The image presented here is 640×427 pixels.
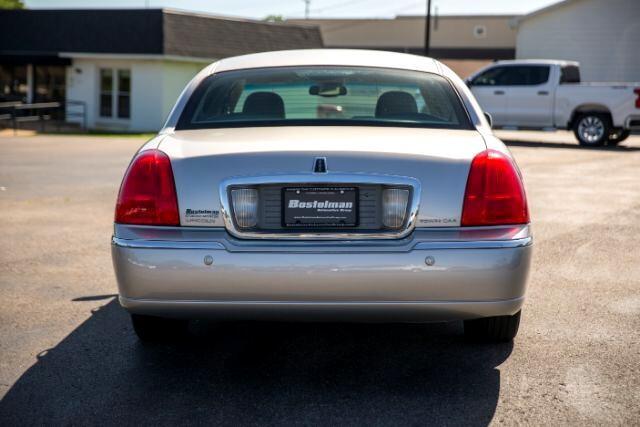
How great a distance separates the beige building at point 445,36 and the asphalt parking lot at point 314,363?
139 feet

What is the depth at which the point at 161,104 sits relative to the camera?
105 ft

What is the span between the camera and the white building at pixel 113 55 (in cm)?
3225

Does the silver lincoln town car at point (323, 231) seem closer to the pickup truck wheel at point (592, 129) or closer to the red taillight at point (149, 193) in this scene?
the red taillight at point (149, 193)

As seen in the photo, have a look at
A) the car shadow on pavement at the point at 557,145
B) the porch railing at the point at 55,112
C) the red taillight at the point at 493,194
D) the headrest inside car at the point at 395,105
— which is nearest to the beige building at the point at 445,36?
the porch railing at the point at 55,112

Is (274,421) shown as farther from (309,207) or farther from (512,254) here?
(512,254)

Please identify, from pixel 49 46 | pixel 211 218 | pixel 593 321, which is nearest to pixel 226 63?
pixel 211 218

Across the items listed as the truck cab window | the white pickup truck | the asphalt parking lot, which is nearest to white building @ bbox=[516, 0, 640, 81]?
the truck cab window

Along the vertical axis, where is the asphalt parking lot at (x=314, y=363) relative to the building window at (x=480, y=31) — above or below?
below

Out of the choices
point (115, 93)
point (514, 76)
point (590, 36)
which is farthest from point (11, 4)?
point (514, 76)

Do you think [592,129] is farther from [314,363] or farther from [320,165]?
[320,165]

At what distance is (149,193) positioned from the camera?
3.97 meters

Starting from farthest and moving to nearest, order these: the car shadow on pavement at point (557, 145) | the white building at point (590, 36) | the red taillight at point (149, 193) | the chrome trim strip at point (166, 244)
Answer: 1. the white building at point (590, 36)
2. the car shadow on pavement at point (557, 145)
3. the red taillight at point (149, 193)
4. the chrome trim strip at point (166, 244)

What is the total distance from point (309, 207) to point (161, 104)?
2913cm

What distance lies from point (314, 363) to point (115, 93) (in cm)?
3020
